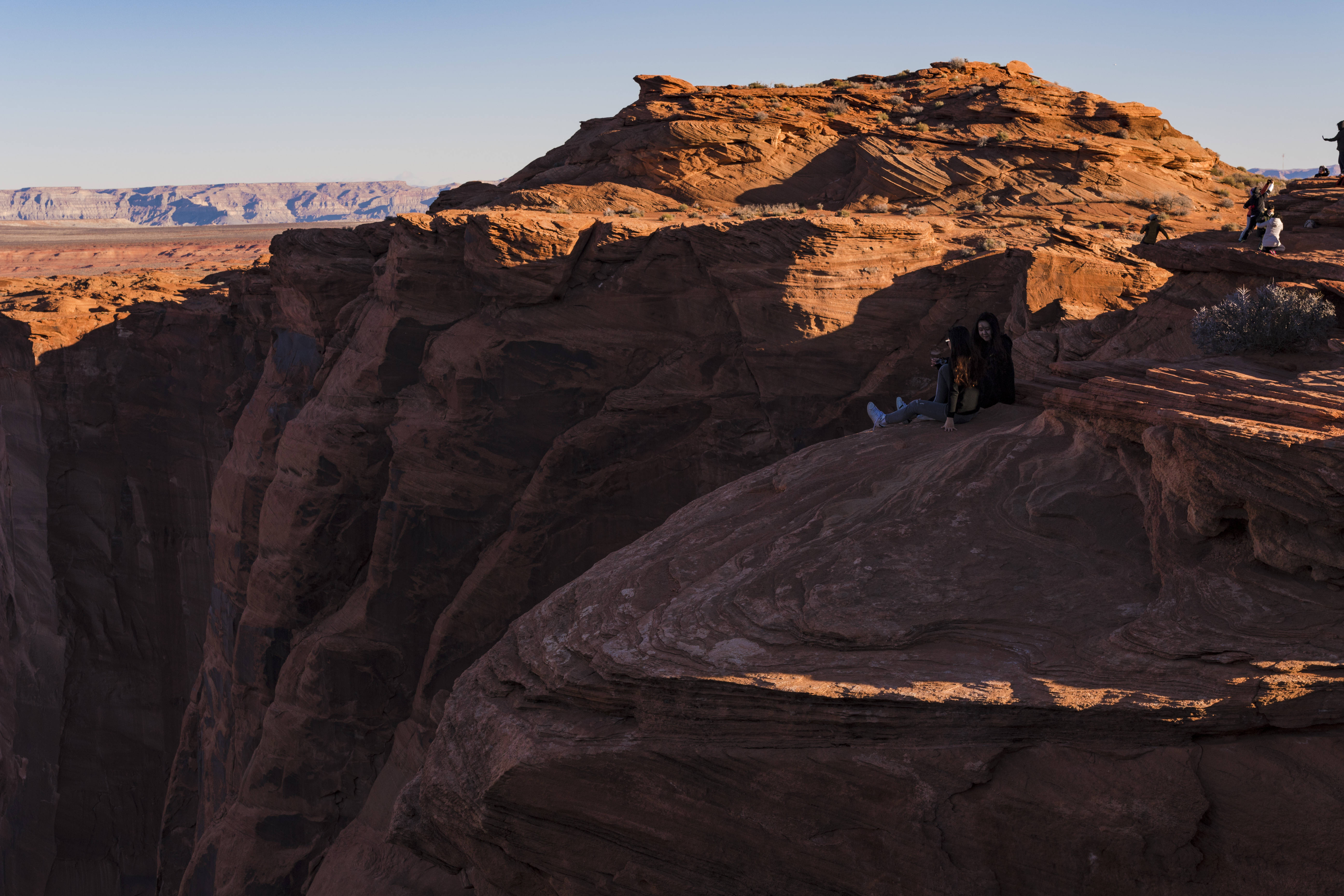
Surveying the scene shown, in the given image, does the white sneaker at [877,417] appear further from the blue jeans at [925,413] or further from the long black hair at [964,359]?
the long black hair at [964,359]

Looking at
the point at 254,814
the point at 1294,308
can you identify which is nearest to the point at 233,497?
the point at 254,814

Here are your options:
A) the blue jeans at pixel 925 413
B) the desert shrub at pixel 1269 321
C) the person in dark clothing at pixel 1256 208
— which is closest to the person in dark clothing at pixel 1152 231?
the person in dark clothing at pixel 1256 208

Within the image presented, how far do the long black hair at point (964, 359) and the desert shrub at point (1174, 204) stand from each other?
38.0ft

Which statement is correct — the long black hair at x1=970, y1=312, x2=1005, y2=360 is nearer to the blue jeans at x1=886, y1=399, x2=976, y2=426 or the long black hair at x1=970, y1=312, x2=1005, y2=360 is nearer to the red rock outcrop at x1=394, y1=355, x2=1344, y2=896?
the blue jeans at x1=886, y1=399, x2=976, y2=426

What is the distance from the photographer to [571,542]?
1850cm

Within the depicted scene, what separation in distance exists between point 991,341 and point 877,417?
2.05 m

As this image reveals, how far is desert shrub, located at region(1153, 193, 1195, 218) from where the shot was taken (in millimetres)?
19875

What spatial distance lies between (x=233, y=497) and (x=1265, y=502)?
22859mm

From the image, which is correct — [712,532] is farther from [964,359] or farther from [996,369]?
[996,369]

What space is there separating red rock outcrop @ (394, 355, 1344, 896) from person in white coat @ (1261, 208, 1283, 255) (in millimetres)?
4970

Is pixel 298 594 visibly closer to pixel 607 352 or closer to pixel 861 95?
pixel 607 352

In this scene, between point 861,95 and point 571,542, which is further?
point 861,95

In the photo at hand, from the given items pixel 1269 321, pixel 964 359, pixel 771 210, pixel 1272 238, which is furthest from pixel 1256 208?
pixel 771 210

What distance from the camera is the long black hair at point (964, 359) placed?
1145 cm
